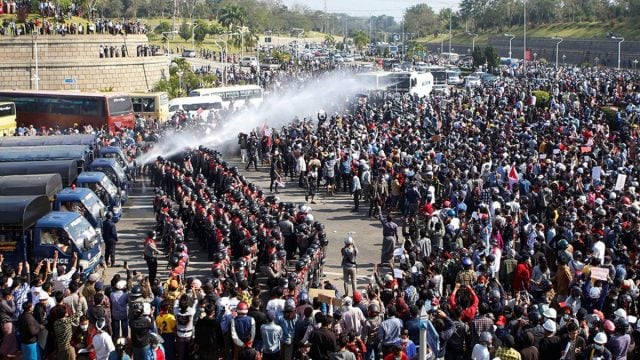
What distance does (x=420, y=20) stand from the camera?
148 meters

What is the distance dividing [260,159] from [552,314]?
71.2ft

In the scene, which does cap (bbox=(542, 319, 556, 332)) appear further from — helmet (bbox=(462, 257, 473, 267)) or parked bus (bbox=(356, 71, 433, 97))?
parked bus (bbox=(356, 71, 433, 97))

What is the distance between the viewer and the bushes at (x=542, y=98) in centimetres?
4291

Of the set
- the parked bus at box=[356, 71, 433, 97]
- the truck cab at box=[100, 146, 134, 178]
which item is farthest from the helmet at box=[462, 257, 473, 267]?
the parked bus at box=[356, 71, 433, 97]

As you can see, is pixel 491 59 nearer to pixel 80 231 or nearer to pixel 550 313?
pixel 80 231

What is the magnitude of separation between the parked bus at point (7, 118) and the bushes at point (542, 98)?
2339 cm

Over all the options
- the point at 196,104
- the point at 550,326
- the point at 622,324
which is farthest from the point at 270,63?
the point at 550,326

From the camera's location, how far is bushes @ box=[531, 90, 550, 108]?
141 feet

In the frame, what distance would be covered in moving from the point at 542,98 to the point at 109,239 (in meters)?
28.4

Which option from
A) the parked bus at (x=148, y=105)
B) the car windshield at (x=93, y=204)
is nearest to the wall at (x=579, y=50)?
the parked bus at (x=148, y=105)

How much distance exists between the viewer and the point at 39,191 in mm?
22062

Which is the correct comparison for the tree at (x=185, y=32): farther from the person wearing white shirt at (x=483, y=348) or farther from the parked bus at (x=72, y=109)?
the person wearing white shirt at (x=483, y=348)

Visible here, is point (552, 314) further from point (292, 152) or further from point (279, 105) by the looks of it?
point (279, 105)

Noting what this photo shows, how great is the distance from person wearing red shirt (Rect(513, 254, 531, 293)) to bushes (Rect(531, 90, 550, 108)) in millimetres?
27912
